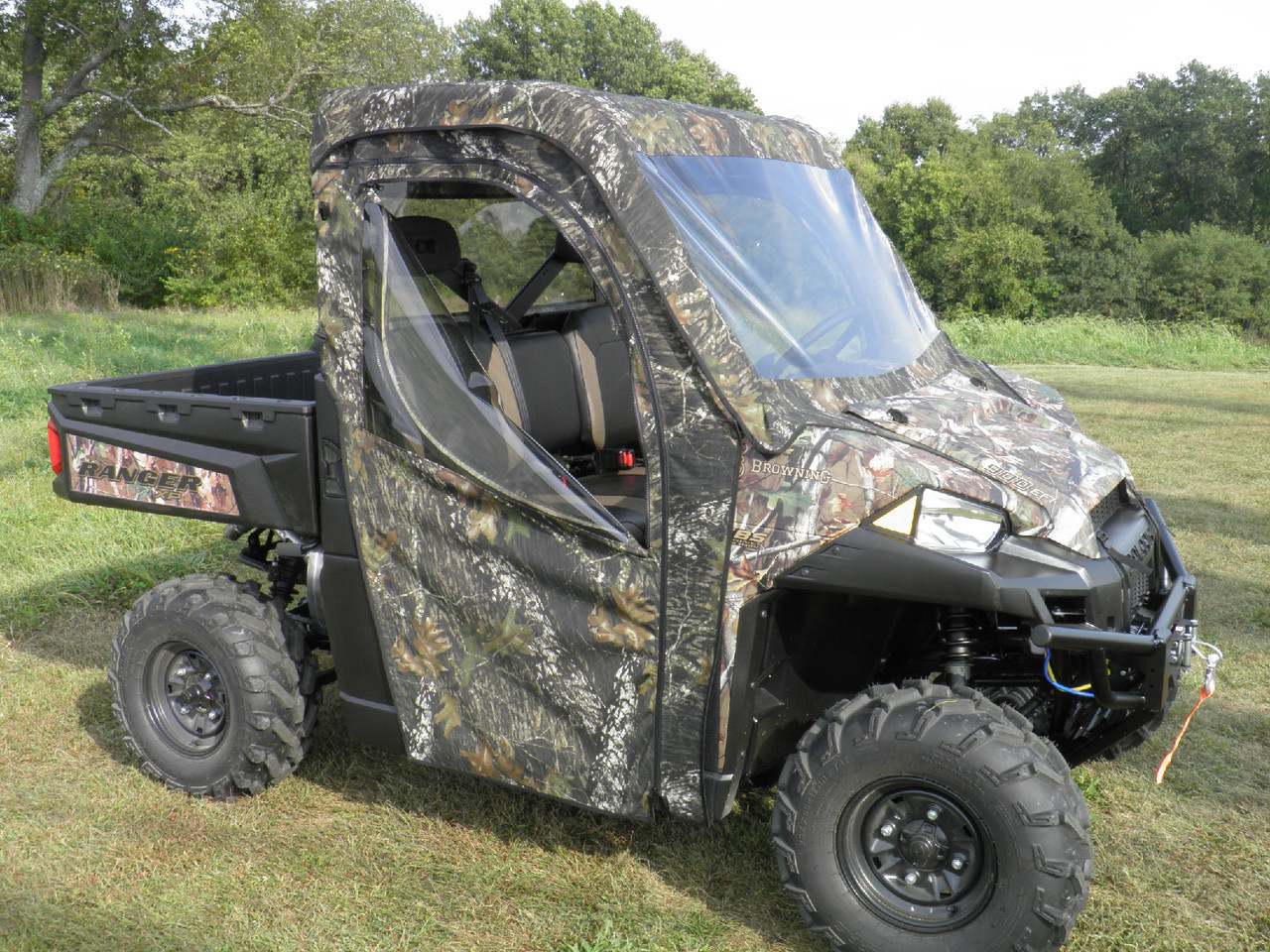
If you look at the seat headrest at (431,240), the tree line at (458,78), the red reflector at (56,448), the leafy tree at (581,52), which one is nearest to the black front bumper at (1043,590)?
the seat headrest at (431,240)

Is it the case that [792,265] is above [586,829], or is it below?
above

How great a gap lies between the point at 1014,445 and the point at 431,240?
186 centimetres

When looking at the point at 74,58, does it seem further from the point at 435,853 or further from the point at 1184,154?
the point at 1184,154

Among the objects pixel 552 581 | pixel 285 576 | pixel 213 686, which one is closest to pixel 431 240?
pixel 552 581

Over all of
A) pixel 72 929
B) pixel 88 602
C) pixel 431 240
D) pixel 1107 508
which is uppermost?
pixel 431 240

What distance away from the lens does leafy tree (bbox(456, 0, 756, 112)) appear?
192 feet

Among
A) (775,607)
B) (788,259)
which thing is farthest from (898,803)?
(788,259)

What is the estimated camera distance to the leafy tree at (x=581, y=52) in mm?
58625

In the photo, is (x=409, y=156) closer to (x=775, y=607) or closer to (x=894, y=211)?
(x=775, y=607)

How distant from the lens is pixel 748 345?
2.59m

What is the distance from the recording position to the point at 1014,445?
8.96 ft

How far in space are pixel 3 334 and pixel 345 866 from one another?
12395 mm

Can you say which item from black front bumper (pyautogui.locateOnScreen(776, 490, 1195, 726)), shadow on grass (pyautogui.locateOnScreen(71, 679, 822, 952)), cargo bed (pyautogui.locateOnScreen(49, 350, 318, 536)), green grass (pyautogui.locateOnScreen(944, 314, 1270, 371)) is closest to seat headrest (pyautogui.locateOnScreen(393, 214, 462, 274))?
cargo bed (pyautogui.locateOnScreen(49, 350, 318, 536))

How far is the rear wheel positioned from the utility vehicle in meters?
0.02
